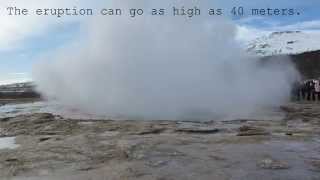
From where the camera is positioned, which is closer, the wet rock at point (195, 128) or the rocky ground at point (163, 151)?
the rocky ground at point (163, 151)

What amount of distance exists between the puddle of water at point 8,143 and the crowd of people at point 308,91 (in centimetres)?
2170

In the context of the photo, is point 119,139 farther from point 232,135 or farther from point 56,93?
point 56,93

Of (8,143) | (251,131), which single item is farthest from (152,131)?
(8,143)

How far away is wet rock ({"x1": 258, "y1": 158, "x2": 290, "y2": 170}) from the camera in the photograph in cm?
825

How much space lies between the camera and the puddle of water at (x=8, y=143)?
1118cm

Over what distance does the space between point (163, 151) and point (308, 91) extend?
2485 centimetres

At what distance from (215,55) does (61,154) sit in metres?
15.7

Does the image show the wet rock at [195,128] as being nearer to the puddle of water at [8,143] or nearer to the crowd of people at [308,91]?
the puddle of water at [8,143]

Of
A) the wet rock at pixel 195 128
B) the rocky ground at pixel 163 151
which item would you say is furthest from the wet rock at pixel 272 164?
the wet rock at pixel 195 128

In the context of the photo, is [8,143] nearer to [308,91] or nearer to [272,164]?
[272,164]

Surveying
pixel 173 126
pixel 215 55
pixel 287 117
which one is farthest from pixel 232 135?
pixel 215 55

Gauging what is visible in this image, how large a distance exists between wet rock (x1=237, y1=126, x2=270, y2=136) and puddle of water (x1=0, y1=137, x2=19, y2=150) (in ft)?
15.4

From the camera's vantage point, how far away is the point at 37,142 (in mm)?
11711

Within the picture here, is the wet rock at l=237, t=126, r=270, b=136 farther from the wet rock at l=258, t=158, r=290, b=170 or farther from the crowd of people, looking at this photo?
the crowd of people
